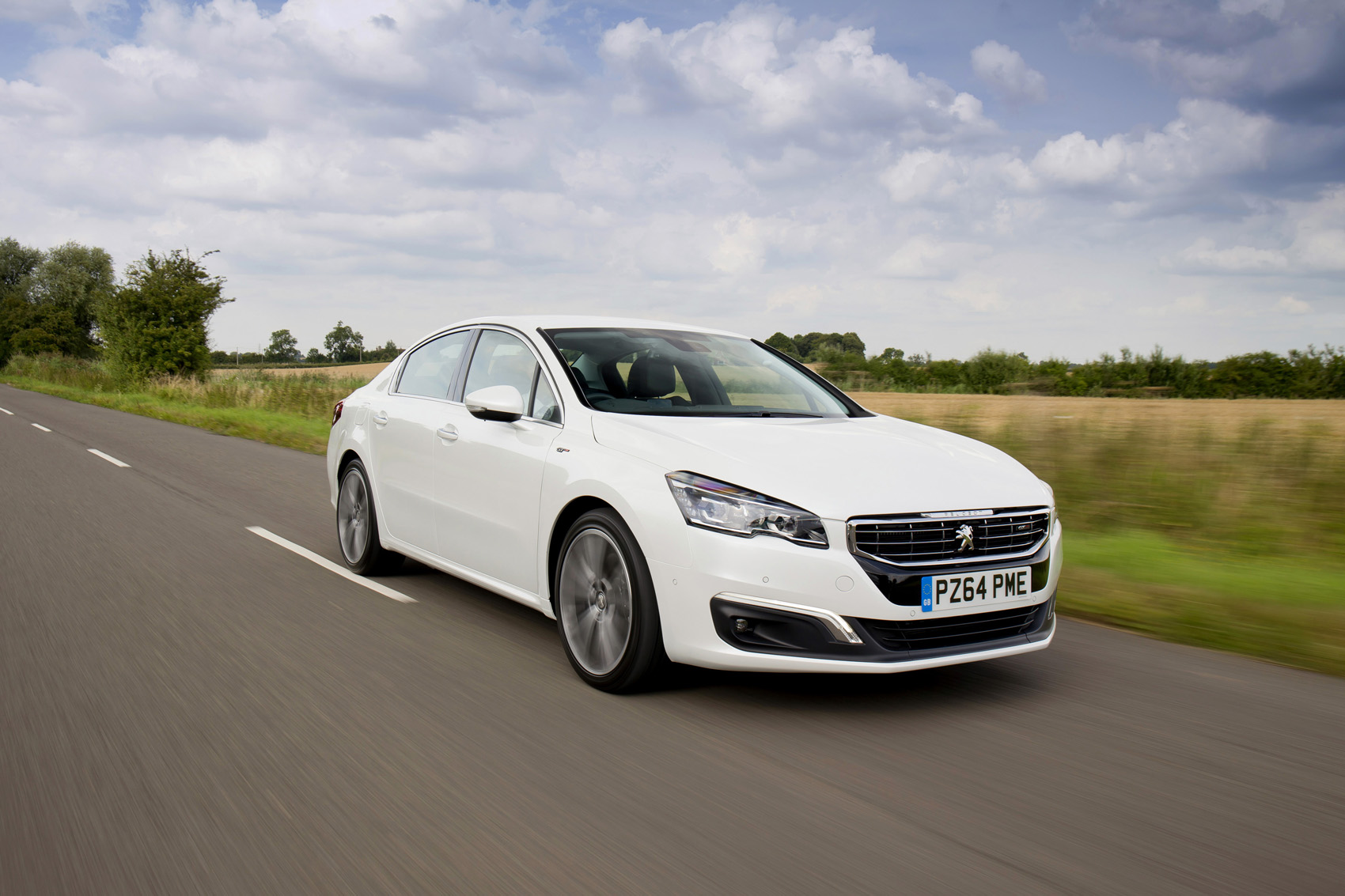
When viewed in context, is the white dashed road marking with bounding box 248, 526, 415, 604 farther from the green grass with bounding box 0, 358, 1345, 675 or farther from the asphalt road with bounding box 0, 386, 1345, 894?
the green grass with bounding box 0, 358, 1345, 675

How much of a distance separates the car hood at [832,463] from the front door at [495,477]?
1.58 feet

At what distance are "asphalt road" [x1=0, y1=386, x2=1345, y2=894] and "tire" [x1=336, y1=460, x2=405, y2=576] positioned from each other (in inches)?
34.6

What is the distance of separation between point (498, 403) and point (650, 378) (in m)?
0.82

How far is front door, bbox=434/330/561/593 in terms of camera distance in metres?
4.85

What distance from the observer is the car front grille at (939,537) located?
3846 millimetres

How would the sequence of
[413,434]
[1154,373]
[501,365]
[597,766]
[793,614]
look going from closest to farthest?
1. [597,766]
2. [793,614]
3. [501,365]
4. [413,434]
5. [1154,373]

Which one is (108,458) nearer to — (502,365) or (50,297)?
(502,365)

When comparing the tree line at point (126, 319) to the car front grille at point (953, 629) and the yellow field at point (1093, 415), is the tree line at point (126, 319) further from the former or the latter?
the car front grille at point (953, 629)

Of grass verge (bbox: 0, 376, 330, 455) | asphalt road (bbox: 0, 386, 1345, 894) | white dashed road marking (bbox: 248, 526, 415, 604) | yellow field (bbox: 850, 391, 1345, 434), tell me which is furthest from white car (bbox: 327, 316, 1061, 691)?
grass verge (bbox: 0, 376, 330, 455)

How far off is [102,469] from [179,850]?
11381 mm

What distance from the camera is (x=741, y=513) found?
3.89m

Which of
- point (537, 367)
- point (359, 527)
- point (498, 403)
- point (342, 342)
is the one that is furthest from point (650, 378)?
point (342, 342)

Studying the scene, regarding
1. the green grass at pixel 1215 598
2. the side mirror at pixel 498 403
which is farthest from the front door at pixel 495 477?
the green grass at pixel 1215 598

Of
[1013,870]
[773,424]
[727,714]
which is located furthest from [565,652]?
[1013,870]
